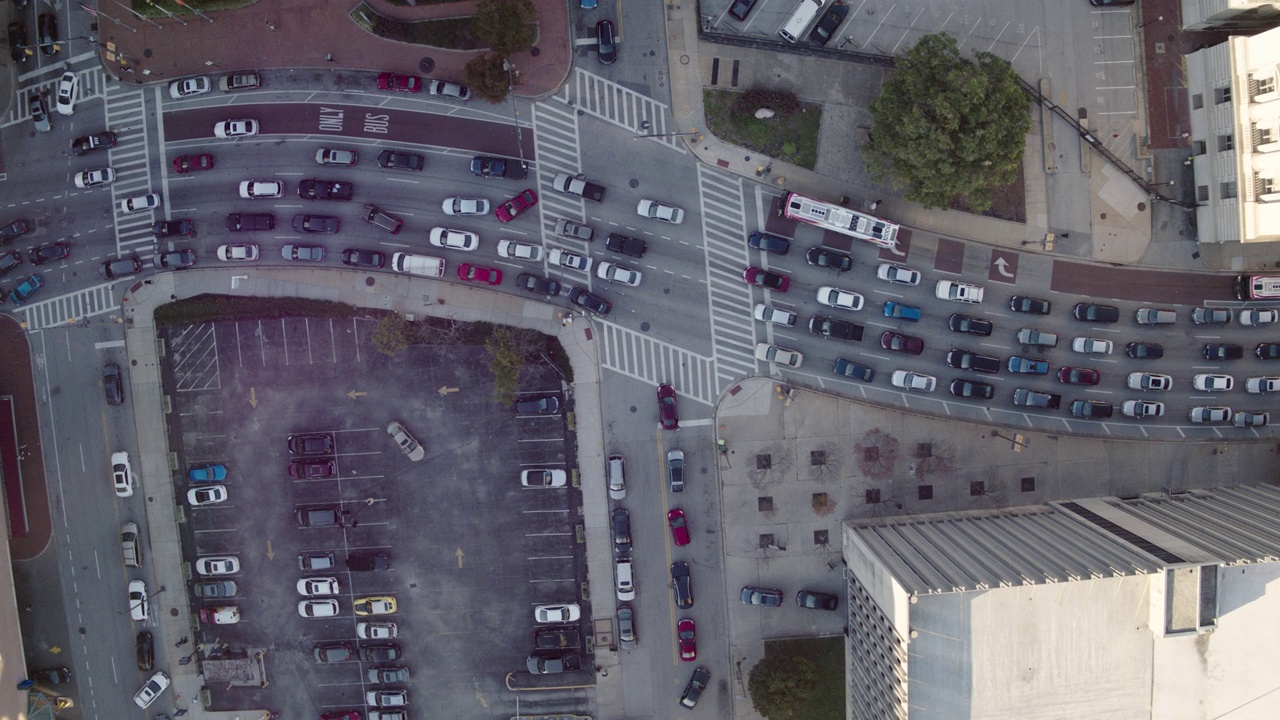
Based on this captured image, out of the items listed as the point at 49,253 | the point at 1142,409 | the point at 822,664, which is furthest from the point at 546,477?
the point at 1142,409

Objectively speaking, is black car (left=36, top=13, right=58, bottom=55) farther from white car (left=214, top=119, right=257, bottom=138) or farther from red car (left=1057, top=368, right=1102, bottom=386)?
red car (left=1057, top=368, right=1102, bottom=386)

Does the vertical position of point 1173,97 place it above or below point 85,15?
below

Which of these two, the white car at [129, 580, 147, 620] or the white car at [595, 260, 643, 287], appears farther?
the white car at [129, 580, 147, 620]

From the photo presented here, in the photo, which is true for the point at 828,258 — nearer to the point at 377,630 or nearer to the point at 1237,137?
the point at 1237,137

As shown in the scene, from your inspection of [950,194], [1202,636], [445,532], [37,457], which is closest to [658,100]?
[950,194]

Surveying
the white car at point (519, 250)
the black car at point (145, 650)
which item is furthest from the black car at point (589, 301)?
the black car at point (145, 650)

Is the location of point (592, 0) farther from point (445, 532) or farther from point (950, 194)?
point (445, 532)

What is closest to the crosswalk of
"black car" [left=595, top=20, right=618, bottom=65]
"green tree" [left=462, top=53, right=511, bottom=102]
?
"green tree" [left=462, top=53, right=511, bottom=102]
